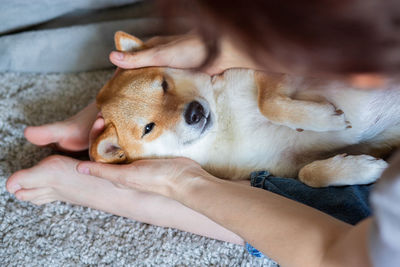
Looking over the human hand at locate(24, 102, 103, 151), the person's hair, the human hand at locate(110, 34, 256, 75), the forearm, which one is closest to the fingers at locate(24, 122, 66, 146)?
the human hand at locate(24, 102, 103, 151)


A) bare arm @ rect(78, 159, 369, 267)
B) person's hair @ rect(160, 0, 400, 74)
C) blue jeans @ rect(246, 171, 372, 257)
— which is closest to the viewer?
person's hair @ rect(160, 0, 400, 74)

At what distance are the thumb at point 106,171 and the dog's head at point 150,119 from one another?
52mm

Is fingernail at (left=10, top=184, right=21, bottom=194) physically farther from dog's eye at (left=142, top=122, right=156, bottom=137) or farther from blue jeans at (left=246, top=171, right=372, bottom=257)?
blue jeans at (left=246, top=171, right=372, bottom=257)

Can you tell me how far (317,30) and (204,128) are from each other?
2.96ft

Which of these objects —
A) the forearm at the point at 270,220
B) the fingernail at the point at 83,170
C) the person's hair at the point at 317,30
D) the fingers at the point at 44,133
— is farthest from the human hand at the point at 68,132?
the person's hair at the point at 317,30

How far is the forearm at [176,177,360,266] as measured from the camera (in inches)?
37.7

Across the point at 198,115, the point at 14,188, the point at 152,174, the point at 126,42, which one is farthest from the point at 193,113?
the point at 14,188

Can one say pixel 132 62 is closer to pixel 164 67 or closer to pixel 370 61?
pixel 164 67

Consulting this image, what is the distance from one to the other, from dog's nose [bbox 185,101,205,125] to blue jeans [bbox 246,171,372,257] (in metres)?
0.28

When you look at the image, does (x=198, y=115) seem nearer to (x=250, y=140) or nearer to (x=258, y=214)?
(x=250, y=140)

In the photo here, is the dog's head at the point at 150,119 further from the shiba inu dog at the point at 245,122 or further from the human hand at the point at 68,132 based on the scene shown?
the human hand at the point at 68,132

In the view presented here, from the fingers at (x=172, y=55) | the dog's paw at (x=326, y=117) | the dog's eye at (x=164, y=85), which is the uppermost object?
the fingers at (x=172, y=55)

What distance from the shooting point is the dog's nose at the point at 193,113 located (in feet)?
4.65

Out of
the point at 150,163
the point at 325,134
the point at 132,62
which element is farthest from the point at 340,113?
the point at 132,62
